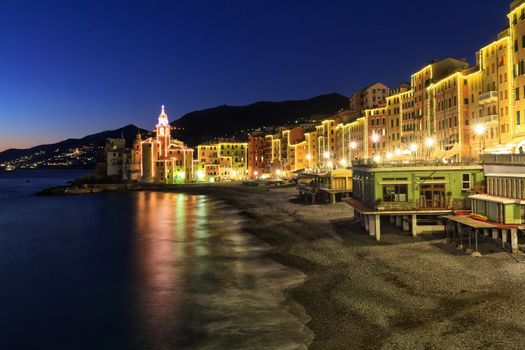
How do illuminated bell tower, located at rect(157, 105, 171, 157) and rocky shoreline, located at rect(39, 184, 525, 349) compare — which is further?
illuminated bell tower, located at rect(157, 105, 171, 157)

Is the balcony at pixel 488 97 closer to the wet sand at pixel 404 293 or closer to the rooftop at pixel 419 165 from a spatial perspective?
the rooftop at pixel 419 165

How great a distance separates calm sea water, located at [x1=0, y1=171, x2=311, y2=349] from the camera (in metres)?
22.2

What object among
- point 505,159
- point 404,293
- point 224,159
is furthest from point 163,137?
point 404,293

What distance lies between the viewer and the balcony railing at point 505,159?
108 feet

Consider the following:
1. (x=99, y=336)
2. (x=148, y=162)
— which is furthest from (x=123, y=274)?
(x=148, y=162)

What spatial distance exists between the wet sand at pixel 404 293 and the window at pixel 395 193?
3240mm

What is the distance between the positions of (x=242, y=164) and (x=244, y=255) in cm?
14599

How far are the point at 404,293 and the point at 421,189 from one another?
52.7 feet

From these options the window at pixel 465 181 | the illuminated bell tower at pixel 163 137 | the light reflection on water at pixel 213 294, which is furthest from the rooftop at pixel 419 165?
the illuminated bell tower at pixel 163 137

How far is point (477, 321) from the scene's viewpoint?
20.6 meters

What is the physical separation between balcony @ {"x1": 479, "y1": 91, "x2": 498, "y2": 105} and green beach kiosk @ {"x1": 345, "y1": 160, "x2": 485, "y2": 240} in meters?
18.6

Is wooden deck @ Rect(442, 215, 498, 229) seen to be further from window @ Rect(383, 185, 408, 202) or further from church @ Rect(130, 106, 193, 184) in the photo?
church @ Rect(130, 106, 193, 184)

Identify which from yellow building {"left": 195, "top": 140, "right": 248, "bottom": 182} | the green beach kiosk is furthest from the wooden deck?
yellow building {"left": 195, "top": 140, "right": 248, "bottom": 182}

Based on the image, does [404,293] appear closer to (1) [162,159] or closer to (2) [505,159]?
(2) [505,159]
